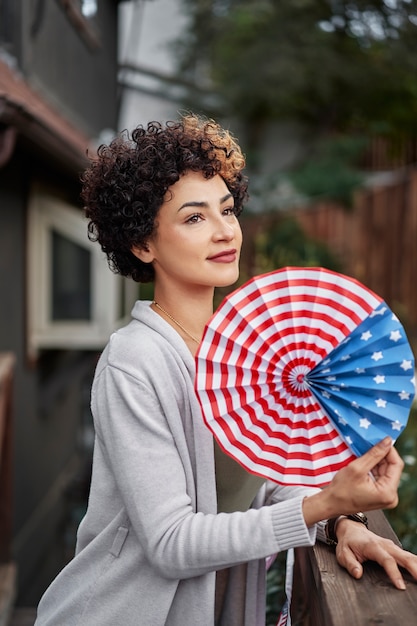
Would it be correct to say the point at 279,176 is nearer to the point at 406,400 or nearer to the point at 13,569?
the point at 13,569

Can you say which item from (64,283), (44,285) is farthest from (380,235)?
(44,285)

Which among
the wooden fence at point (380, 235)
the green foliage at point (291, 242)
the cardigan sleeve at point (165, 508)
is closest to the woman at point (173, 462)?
the cardigan sleeve at point (165, 508)

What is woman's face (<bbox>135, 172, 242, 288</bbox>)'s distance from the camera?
5.00 ft

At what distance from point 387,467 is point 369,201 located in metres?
11.8

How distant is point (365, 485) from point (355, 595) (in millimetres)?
182

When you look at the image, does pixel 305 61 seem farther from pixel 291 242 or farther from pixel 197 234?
pixel 197 234

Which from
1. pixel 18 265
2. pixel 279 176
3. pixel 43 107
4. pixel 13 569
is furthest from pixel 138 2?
pixel 279 176

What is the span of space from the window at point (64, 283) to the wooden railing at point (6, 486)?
1210 mm

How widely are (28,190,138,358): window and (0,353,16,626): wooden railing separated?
1210 millimetres

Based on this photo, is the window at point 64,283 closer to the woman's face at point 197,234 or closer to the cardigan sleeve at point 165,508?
the woman's face at point 197,234

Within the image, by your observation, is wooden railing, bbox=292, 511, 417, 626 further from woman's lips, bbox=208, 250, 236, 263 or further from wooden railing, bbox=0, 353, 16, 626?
wooden railing, bbox=0, 353, 16, 626

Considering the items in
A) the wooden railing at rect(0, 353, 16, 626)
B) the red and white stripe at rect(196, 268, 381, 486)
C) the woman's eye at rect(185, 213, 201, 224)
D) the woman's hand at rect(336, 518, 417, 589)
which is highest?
the woman's eye at rect(185, 213, 201, 224)

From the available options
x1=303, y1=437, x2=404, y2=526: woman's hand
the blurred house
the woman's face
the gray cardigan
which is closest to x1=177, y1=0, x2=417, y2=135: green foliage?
the blurred house

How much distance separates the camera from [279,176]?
16719 millimetres
